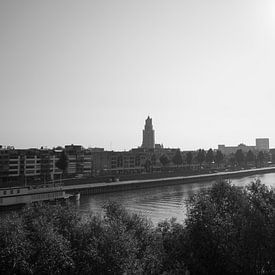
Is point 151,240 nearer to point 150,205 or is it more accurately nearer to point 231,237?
point 231,237

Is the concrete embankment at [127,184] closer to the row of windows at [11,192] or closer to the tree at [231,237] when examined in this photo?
the row of windows at [11,192]

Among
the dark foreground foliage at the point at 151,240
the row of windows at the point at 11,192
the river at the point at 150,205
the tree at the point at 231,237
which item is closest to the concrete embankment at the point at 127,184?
the river at the point at 150,205

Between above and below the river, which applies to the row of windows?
above

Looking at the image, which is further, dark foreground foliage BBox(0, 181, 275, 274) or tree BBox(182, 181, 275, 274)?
tree BBox(182, 181, 275, 274)

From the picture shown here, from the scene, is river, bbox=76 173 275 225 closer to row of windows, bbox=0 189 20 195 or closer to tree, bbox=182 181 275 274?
row of windows, bbox=0 189 20 195

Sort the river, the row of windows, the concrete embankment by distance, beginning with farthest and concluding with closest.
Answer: the concrete embankment → the row of windows → the river

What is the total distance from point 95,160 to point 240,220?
11786 cm

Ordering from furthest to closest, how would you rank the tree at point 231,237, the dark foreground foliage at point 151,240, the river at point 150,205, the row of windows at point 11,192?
the row of windows at point 11,192 → the river at point 150,205 → the tree at point 231,237 → the dark foreground foliage at point 151,240

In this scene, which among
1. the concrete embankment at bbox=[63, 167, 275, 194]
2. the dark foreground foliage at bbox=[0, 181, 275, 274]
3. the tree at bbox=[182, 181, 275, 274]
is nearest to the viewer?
the dark foreground foliage at bbox=[0, 181, 275, 274]

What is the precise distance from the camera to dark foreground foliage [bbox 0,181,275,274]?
1708 cm

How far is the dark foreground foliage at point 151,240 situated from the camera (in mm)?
17078

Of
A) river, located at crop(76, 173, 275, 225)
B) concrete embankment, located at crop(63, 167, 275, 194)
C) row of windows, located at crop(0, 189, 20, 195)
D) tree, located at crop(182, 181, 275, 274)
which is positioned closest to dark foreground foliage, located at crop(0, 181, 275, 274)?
tree, located at crop(182, 181, 275, 274)

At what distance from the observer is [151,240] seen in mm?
22016

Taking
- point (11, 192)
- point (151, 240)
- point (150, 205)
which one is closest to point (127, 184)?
point (150, 205)
